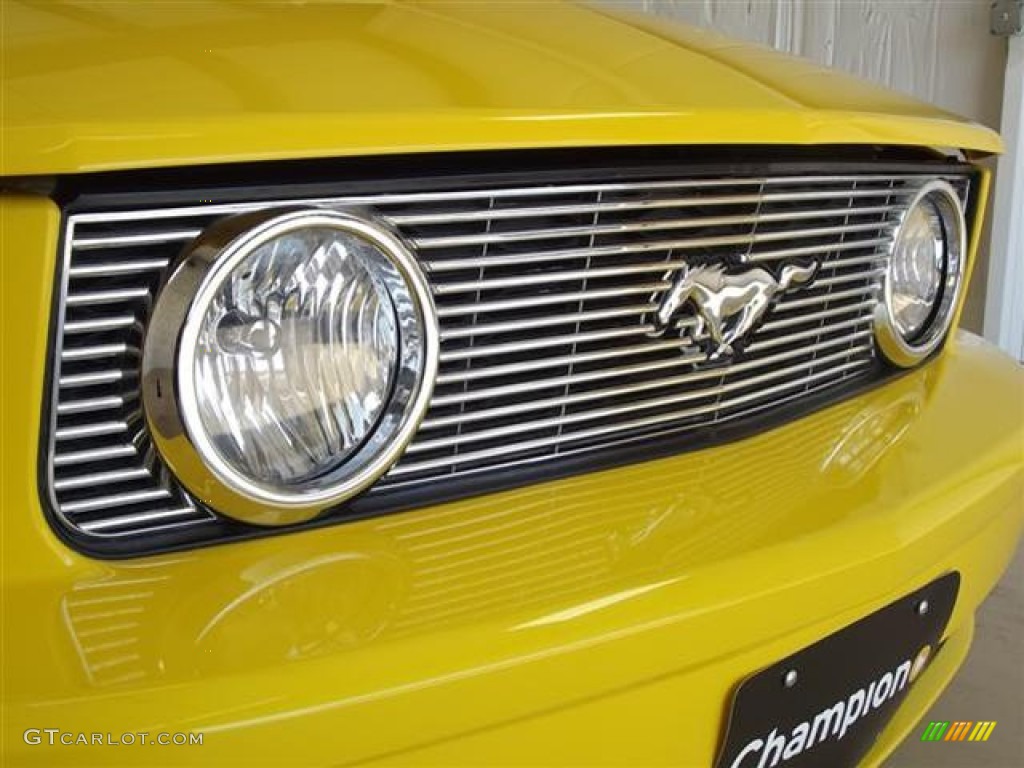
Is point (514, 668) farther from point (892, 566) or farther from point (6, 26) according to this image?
point (6, 26)

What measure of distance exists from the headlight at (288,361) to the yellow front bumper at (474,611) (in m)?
0.05

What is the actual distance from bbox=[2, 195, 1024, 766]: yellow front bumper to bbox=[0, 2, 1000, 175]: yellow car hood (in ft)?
0.39

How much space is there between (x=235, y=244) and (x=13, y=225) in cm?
14

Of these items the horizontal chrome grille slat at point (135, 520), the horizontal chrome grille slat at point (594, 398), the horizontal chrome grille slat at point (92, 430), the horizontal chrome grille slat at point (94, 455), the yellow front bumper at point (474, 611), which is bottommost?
the yellow front bumper at point (474, 611)

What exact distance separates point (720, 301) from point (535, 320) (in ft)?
0.68

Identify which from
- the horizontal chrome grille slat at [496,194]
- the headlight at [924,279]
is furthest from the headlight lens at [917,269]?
the horizontal chrome grille slat at [496,194]

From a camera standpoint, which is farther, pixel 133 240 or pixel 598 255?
pixel 598 255

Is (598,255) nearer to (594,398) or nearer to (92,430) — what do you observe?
(594,398)

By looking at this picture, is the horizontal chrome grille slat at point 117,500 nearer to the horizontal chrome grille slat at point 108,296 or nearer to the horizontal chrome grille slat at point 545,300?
the horizontal chrome grille slat at point 108,296

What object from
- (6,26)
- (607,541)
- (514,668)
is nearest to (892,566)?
(607,541)

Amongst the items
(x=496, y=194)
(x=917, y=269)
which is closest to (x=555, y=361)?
(x=496, y=194)

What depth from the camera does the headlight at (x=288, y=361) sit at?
76 cm

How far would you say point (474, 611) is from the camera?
0.75 meters

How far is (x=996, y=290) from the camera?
136 inches
